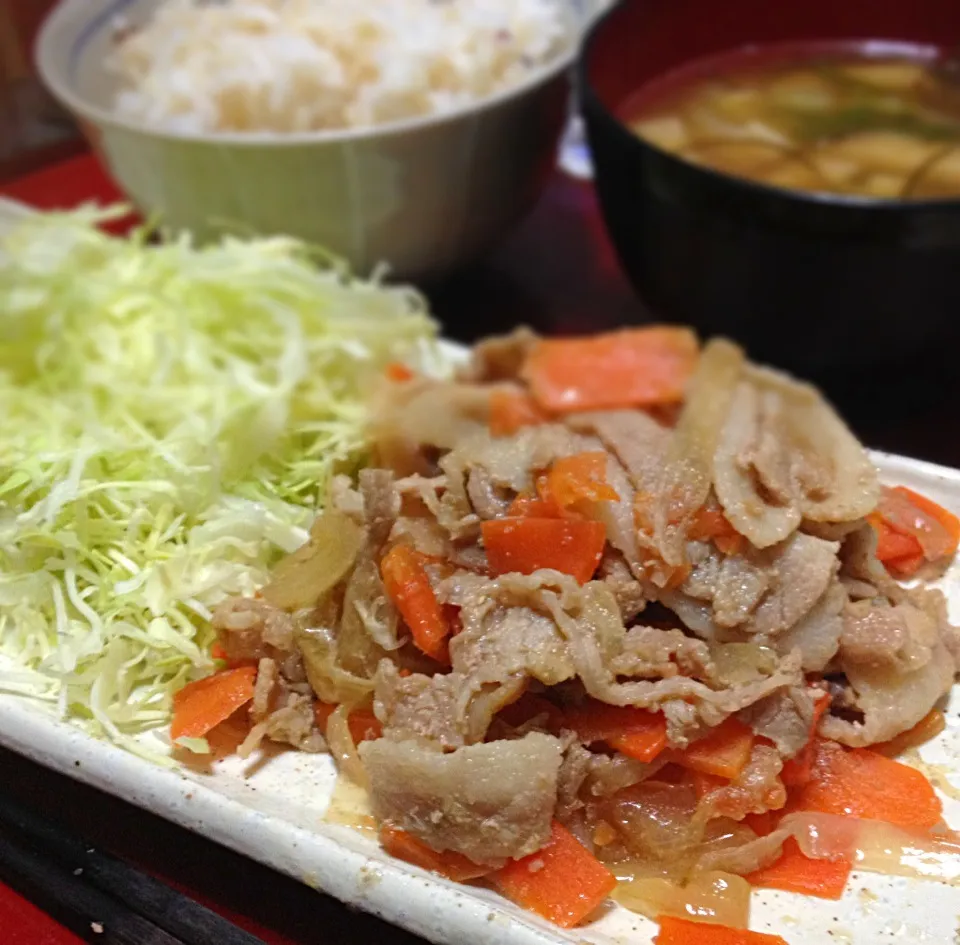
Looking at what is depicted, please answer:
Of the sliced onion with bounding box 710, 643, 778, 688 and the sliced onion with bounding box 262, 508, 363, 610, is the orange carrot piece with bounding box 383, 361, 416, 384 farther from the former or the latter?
the sliced onion with bounding box 710, 643, 778, 688

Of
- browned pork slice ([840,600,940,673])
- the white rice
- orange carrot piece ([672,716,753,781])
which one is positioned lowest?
orange carrot piece ([672,716,753,781])

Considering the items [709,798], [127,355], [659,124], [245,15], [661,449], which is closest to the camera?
[709,798]

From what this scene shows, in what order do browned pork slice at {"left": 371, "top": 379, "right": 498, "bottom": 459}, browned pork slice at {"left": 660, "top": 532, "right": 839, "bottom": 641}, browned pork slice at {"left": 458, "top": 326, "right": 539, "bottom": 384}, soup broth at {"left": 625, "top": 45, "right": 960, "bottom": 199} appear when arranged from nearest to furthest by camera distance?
browned pork slice at {"left": 660, "top": 532, "right": 839, "bottom": 641} < browned pork slice at {"left": 371, "top": 379, "right": 498, "bottom": 459} < browned pork slice at {"left": 458, "top": 326, "right": 539, "bottom": 384} < soup broth at {"left": 625, "top": 45, "right": 960, "bottom": 199}

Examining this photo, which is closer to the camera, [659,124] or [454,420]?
[454,420]

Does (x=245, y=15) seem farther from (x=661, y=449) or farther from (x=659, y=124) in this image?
(x=661, y=449)

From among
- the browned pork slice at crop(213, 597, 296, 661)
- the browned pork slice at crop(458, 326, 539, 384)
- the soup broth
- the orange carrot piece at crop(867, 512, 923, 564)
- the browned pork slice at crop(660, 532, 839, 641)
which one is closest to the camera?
the browned pork slice at crop(660, 532, 839, 641)

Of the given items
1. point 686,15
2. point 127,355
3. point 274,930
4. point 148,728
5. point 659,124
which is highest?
point 686,15

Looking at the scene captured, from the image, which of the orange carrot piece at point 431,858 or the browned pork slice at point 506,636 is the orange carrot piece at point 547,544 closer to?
the browned pork slice at point 506,636

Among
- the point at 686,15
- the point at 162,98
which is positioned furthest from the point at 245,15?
the point at 686,15

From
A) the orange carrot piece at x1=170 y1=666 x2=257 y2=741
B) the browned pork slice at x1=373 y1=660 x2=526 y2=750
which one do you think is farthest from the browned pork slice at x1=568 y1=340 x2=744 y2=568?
the orange carrot piece at x1=170 y1=666 x2=257 y2=741
